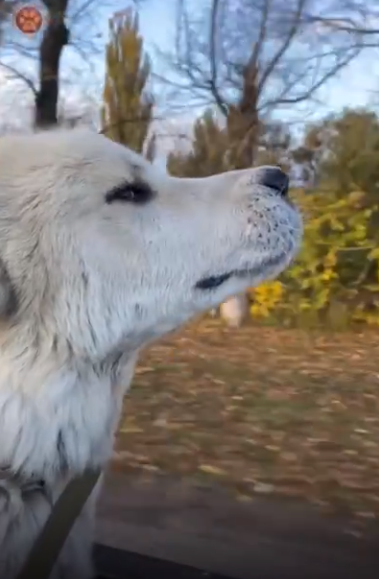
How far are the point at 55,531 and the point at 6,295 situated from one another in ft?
1.55

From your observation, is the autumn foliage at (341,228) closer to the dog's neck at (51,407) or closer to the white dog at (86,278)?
the white dog at (86,278)

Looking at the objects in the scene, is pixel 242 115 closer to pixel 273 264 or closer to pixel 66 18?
pixel 66 18

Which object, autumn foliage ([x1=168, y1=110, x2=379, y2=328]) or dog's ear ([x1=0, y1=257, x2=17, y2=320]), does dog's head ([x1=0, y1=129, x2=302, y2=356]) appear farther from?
autumn foliage ([x1=168, y1=110, x2=379, y2=328])

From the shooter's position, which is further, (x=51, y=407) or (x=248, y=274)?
(x=248, y=274)

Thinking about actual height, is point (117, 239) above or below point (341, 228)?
above

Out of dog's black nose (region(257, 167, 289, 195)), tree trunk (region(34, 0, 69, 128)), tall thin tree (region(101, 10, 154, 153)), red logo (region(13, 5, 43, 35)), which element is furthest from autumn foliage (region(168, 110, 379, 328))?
dog's black nose (region(257, 167, 289, 195))

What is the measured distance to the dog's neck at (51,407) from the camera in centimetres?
174

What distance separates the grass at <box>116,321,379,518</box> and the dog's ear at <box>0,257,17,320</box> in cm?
255

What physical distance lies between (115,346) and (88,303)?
0.34 ft

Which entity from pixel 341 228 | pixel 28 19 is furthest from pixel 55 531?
pixel 341 228

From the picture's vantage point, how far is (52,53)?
240 inches

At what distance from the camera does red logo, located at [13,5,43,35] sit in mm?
5906

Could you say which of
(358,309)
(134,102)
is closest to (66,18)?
(134,102)

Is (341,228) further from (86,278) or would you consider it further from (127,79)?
(86,278)
